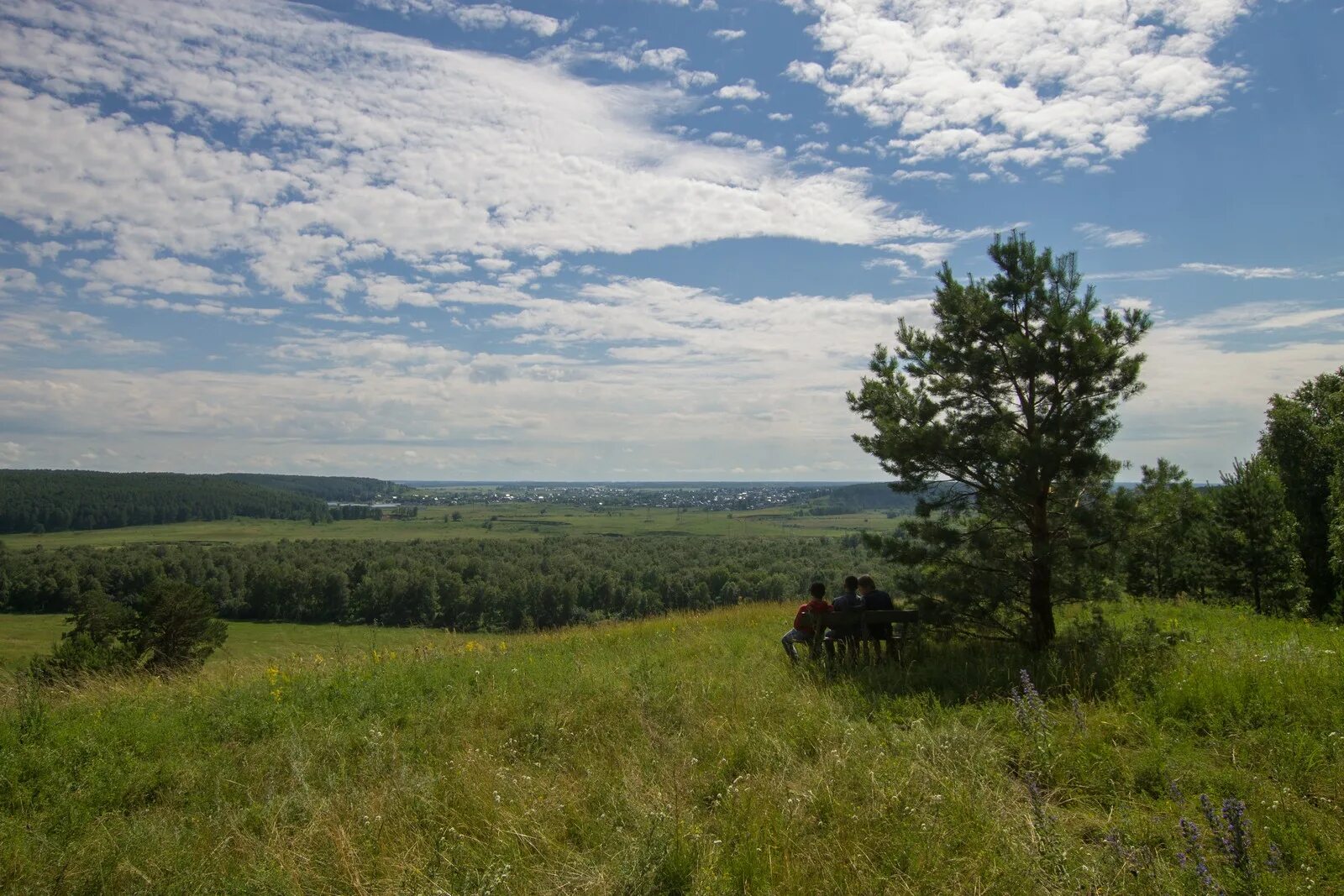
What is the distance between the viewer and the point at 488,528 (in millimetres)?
143250

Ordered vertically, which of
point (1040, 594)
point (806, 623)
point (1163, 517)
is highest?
point (1163, 517)

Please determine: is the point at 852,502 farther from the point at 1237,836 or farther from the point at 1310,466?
the point at 1237,836

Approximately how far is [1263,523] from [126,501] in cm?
18803

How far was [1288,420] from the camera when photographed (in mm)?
25844

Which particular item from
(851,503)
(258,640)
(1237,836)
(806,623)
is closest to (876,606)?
(806,623)

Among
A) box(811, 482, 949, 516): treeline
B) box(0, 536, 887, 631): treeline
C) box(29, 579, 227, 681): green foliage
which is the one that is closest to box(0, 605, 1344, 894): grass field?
box(29, 579, 227, 681): green foliage

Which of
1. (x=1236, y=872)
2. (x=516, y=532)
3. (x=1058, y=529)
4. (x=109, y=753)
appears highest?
(x=1058, y=529)

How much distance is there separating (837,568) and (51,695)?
52.4m

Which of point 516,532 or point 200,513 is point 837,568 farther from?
point 200,513

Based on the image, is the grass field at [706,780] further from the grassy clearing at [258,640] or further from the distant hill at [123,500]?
the distant hill at [123,500]

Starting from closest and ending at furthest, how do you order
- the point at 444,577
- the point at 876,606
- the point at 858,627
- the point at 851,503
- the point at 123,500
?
the point at 858,627 → the point at 876,606 → the point at 444,577 → the point at 123,500 → the point at 851,503

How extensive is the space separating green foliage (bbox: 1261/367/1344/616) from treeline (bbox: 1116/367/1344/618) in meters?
0.04

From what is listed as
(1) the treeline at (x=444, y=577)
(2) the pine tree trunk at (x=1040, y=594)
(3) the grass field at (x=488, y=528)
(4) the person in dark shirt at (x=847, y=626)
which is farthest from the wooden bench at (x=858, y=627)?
(3) the grass field at (x=488, y=528)

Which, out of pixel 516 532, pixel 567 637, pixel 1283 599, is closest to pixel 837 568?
pixel 1283 599
